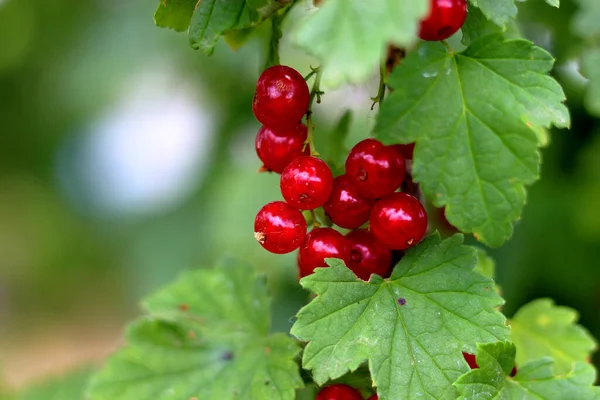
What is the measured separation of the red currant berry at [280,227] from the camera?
0.97 metres

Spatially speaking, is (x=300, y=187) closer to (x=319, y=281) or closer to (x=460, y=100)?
(x=319, y=281)

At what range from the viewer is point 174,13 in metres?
1.05

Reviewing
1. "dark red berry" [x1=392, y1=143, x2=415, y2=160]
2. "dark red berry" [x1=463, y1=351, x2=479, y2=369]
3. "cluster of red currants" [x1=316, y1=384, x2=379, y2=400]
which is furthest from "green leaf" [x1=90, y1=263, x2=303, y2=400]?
"dark red berry" [x1=392, y1=143, x2=415, y2=160]

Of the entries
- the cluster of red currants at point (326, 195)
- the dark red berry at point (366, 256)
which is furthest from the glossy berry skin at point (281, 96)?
the dark red berry at point (366, 256)

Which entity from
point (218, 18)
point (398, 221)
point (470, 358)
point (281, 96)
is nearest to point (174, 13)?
point (218, 18)

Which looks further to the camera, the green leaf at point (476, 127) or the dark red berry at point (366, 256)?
the dark red berry at point (366, 256)

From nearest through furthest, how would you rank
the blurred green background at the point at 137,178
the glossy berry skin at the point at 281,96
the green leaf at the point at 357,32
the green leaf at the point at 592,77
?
the green leaf at the point at 357,32 → the glossy berry skin at the point at 281,96 → the green leaf at the point at 592,77 → the blurred green background at the point at 137,178

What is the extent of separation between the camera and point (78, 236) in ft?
15.9

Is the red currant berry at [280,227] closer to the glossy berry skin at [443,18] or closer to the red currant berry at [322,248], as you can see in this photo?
the red currant berry at [322,248]

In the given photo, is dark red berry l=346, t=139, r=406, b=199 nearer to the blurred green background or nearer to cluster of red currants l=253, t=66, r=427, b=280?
cluster of red currants l=253, t=66, r=427, b=280

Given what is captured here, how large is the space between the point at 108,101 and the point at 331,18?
3562 mm

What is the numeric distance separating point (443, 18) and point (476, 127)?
0.15 meters

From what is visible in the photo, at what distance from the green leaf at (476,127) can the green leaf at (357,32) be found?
0.19 meters

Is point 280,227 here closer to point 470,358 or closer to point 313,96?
point 313,96
